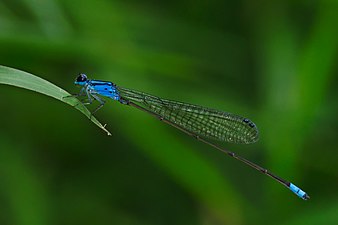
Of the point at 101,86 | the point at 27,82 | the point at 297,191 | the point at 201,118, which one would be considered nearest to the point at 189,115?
the point at 201,118

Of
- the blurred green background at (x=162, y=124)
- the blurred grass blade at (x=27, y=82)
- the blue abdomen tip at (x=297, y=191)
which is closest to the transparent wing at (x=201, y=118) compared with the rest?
the blurred green background at (x=162, y=124)

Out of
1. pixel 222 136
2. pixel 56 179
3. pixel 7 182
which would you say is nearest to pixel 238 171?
pixel 222 136

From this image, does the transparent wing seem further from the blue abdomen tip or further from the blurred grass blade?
the blurred grass blade

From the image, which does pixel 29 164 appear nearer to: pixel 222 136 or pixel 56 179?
pixel 56 179

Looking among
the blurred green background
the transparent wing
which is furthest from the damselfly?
the blurred green background

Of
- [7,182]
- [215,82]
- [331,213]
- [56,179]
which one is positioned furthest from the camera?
[215,82]
